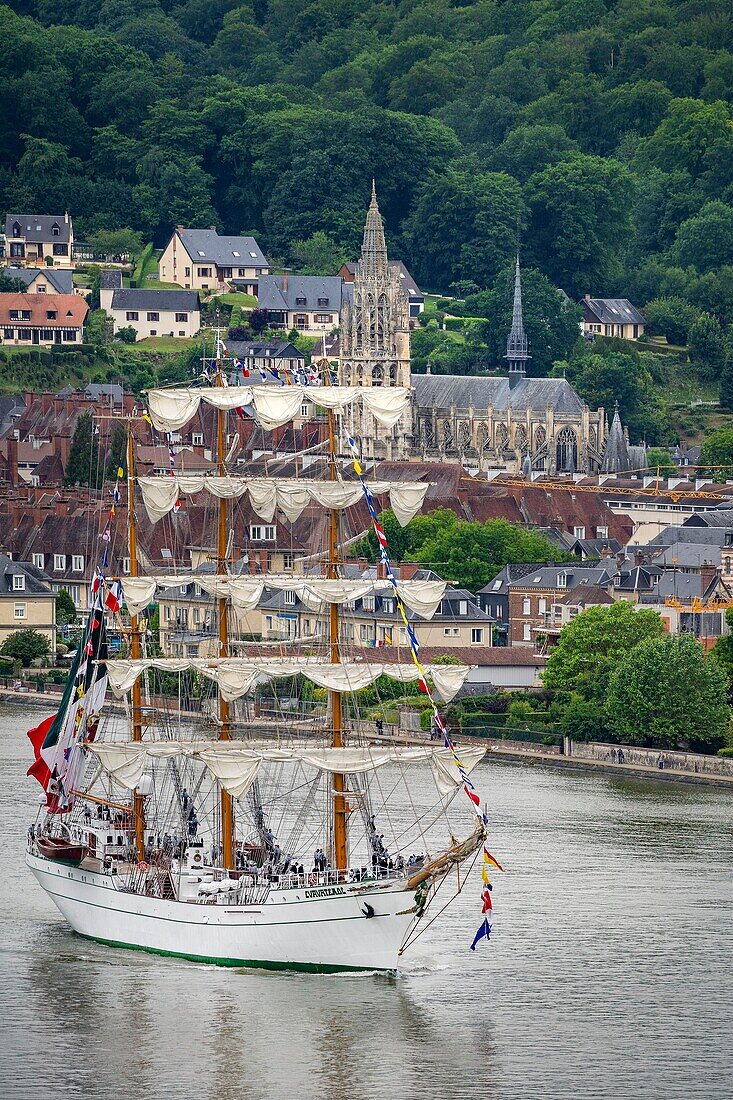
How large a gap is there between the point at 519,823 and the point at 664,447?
97.3m

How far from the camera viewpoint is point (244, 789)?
6450 cm

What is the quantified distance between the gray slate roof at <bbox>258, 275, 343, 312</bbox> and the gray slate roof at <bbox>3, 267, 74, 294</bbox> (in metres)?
10.5

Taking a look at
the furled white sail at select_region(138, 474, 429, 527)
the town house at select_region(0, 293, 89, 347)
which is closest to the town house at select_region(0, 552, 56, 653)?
the furled white sail at select_region(138, 474, 429, 527)

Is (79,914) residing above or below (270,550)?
→ below

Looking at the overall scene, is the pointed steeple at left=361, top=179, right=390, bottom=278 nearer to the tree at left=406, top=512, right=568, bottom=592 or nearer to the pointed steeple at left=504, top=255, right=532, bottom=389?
the pointed steeple at left=504, top=255, right=532, bottom=389

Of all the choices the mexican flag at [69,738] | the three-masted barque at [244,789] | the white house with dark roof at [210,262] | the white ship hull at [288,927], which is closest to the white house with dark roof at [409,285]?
the white house with dark roof at [210,262]

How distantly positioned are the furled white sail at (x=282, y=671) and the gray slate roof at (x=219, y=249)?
12926 centimetres

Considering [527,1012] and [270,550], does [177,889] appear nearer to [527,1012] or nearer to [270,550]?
[527,1012]

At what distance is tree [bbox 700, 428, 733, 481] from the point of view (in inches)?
6078

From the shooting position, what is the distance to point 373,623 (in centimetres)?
10231

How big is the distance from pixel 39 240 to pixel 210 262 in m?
9.92

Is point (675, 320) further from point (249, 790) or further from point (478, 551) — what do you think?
point (249, 790)

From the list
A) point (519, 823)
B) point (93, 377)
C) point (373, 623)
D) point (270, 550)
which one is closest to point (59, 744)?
point (519, 823)

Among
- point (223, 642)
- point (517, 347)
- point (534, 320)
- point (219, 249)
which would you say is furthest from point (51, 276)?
point (223, 642)
